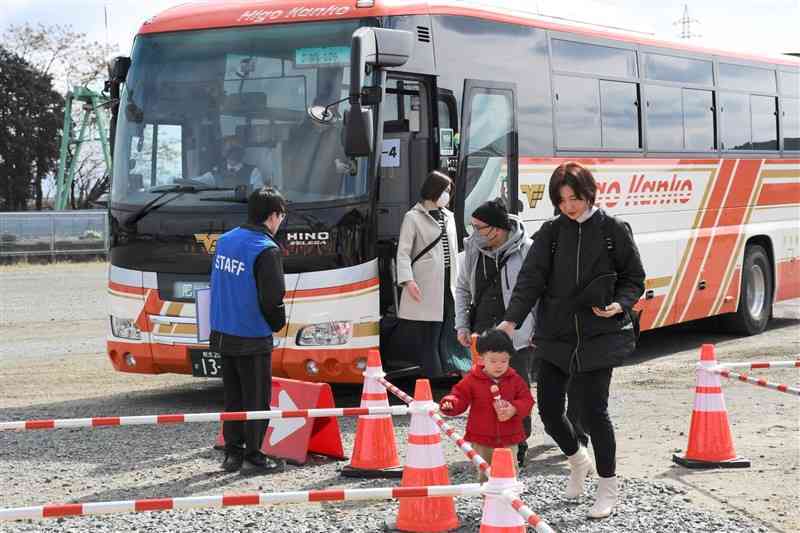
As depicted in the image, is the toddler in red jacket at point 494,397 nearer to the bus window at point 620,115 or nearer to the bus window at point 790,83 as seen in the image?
the bus window at point 620,115

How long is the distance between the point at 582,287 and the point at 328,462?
2.69 metres

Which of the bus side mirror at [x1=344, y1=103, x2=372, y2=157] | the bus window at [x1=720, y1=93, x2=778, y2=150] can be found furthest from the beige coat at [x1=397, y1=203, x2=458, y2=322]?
the bus window at [x1=720, y1=93, x2=778, y2=150]

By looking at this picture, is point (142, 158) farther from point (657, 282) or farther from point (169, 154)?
point (657, 282)

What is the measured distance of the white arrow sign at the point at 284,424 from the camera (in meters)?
8.68

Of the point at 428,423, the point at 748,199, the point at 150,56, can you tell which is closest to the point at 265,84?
the point at 150,56

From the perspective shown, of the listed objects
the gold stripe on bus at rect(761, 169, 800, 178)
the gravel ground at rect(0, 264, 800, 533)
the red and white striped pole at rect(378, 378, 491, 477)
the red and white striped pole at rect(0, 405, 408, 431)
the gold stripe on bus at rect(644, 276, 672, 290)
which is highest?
the gold stripe on bus at rect(761, 169, 800, 178)

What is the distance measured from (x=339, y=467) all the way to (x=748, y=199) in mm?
8802

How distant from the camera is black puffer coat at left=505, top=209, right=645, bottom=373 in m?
6.74

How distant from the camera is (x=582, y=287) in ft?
22.2

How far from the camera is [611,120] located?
43.0ft

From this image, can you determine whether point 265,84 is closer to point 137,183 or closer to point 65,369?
point 137,183

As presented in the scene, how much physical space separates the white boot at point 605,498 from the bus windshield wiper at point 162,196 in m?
4.72

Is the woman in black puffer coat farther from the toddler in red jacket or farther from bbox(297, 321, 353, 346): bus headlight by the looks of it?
bbox(297, 321, 353, 346): bus headlight

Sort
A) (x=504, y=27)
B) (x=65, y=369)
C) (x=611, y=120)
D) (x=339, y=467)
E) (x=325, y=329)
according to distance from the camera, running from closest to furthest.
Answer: (x=339, y=467)
(x=325, y=329)
(x=504, y=27)
(x=611, y=120)
(x=65, y=369)
